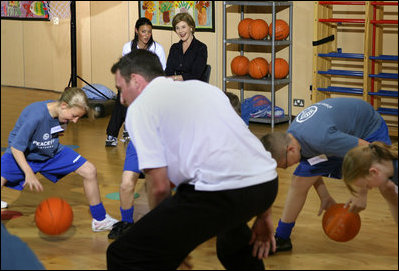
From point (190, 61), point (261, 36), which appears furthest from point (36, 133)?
point (261, 36)

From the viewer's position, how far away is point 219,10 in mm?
7297

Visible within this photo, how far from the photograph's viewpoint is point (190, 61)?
18.6ft

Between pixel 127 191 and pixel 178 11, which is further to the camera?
pixel 178 11

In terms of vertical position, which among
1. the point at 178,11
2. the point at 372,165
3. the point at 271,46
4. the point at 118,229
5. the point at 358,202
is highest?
the point at 178,11

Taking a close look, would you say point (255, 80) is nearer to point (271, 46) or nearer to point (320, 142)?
point (271, 46)

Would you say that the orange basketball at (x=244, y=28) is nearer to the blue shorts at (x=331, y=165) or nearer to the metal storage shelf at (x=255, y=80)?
the metal storage shelf at (x=255, y=80)

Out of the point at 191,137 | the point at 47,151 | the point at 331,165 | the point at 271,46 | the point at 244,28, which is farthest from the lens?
the point at 271,46

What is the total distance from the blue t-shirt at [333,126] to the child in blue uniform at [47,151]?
1.22 m

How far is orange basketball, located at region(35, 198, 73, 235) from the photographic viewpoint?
3283mm

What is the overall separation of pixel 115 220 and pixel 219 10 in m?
4.05

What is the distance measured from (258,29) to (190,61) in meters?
1.37

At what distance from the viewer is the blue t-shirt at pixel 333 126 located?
291 cm

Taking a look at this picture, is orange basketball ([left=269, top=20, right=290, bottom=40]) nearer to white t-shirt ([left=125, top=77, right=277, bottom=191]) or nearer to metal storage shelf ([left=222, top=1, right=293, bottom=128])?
metal storage shelf ([left=222, top=1, right=293, bottom=128])

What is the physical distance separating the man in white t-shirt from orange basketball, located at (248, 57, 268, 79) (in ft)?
15.0
